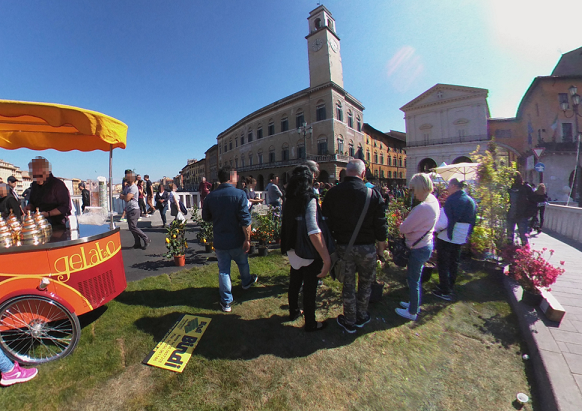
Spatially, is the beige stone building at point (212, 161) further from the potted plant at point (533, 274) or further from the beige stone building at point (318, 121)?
the potted plant at point (533, 274)

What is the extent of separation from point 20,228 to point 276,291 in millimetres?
3238

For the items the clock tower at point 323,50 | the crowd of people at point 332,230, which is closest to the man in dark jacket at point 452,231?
the crowd of people at point 332,230

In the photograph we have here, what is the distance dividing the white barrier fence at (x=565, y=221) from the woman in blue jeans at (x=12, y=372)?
471 inches

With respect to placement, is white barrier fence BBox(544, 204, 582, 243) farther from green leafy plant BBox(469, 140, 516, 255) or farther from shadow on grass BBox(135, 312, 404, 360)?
shadow on grass BBox(135, 312, 404, 360)

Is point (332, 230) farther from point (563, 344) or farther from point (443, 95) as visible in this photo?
point (443, 95)

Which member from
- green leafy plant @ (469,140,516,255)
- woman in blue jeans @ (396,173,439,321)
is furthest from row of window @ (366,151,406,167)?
woman in blue jeans @ (396,173,439,321)

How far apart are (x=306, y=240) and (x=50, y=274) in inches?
102

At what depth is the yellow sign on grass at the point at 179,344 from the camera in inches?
85.4

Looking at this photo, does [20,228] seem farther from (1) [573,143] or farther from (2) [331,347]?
(1) [573,143]

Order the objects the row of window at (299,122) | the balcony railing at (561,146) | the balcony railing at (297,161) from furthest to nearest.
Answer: the row of window at (299,122)
the balcony railing at (297,161)
the balcony railing at (561,146)

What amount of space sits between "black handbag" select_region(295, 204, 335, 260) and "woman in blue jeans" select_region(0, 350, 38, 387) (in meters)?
2.66

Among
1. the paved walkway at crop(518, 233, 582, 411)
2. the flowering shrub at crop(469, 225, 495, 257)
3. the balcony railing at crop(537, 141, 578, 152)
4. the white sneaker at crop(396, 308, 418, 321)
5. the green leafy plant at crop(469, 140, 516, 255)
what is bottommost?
the paved walkway at crop(518, 233, 582, 411)

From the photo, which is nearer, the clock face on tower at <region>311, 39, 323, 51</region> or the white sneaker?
the white sneaker

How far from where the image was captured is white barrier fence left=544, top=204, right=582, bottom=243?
6820mm
